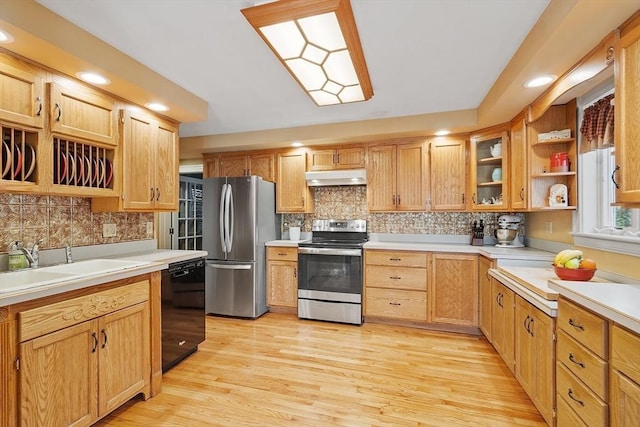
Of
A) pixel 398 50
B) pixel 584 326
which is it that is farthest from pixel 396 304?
pixel 398 50

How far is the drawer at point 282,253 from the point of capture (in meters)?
3.92

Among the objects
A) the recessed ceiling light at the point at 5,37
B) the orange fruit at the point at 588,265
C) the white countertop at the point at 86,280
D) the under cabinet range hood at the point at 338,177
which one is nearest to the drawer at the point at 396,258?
the under cabinet range hood at the point at 338,177

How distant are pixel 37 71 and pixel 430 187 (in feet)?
11.7

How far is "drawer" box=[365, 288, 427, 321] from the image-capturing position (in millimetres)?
3463

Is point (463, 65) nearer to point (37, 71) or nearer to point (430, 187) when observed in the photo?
point (430, 187)

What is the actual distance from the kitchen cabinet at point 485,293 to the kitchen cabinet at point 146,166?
309 cm

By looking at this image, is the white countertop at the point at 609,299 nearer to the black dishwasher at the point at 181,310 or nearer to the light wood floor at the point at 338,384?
the light wood floor at the point at 338,384

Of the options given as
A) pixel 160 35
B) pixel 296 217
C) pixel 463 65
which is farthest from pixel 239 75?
pixel 296 217

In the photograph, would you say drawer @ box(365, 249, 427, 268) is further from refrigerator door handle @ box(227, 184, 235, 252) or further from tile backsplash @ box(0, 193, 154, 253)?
tile backsplash @ box(0, 193, 154, 253)

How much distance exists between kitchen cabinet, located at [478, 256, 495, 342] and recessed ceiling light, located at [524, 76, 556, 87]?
153 centimetres

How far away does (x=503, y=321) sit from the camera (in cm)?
252

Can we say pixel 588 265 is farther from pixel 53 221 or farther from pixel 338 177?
pixel 53 221

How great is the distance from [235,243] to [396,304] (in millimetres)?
2067

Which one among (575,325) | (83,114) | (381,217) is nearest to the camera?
(575,325)
